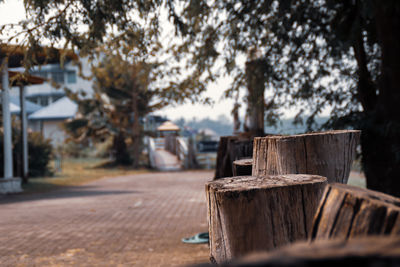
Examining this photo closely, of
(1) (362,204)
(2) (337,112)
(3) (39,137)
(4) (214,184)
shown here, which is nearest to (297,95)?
(2) (337,112)

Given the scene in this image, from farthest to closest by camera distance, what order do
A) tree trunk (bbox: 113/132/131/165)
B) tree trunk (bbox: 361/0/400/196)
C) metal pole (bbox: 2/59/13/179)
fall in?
1. tree trunk (bbox: 113/132/131/165)
2. metal pole (bbox: 2/59/13/179)
3. tree trunk (bbox: 361/0/400/196)

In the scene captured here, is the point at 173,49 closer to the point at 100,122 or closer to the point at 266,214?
A: the point at 266,214

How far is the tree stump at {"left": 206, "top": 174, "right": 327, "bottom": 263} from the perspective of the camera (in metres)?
1.95

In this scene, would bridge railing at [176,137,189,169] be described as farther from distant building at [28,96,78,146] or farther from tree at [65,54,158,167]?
distant building at [28,96,78,146]

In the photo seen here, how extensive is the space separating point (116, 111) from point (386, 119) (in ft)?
76.8

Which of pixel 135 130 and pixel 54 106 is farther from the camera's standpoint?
pixel 54 106

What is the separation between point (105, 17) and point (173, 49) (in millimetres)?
3345

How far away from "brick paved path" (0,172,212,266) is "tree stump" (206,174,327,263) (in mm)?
3495

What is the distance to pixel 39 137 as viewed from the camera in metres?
20.1

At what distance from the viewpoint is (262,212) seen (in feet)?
6.44

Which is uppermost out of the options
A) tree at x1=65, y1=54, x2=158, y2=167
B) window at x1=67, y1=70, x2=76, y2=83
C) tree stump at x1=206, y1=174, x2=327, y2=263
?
window at x1=67, y1=70, x2=76, y2=83

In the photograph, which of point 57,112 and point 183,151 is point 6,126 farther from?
point 57,112

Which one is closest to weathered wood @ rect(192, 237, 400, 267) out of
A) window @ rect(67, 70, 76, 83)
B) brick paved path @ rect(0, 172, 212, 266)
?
brick paved path @ rect(0, 172, 212, 266)

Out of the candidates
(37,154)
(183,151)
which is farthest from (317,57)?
(183,151)
